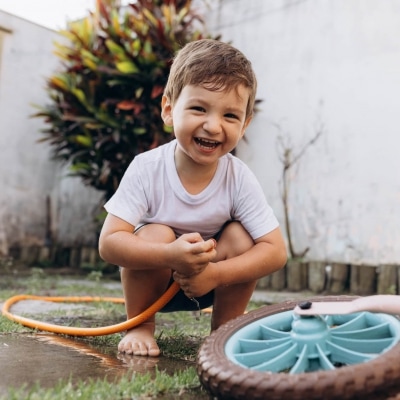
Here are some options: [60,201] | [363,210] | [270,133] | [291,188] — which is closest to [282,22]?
[270,133]

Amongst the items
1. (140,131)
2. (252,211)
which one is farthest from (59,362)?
(140,131)

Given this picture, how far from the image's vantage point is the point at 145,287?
187cm

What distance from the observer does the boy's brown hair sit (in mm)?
1728

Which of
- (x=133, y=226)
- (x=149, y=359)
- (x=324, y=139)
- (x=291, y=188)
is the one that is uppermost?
(x=324, y=139)

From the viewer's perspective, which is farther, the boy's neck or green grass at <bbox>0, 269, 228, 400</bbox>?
the boy's neck

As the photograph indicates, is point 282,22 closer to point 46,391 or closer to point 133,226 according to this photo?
point 133,226

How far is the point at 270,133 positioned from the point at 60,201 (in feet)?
8.08

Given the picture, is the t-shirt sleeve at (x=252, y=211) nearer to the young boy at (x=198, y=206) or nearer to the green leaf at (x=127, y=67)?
the young boy at (x=198, y=206)

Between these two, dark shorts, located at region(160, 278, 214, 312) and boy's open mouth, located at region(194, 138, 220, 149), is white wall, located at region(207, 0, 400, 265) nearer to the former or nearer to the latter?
dark shorts, located at region(160, 278, 214, 312)

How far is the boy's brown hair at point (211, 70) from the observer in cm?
173

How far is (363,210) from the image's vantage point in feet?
13.8

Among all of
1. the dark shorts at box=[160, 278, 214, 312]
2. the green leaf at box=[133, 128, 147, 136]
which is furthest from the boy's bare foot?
the green leaf at box=[133, 128, 147, 136]

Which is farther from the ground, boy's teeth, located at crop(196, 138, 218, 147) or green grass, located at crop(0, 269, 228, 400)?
boy's teeth, located at crop(196, 138, 218, 147)

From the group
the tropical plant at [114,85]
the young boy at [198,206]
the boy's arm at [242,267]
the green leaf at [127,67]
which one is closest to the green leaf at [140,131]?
the tropical plant at [114,85]
